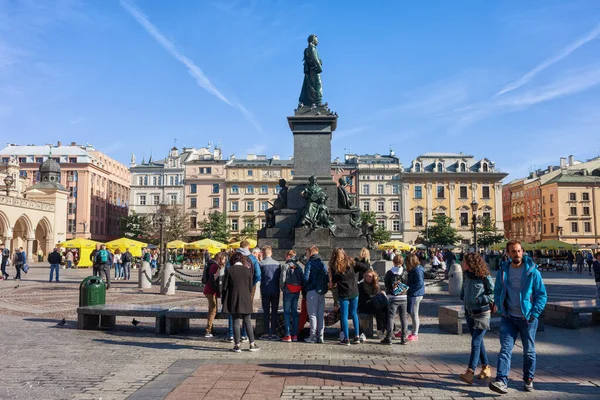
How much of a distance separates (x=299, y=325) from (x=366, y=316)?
126cm

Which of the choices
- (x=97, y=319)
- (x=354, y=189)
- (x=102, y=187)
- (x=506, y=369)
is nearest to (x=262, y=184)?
(x=354, y=189)

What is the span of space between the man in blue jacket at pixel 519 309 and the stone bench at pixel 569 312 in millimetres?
5774

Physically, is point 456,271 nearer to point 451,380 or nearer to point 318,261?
point 318,261

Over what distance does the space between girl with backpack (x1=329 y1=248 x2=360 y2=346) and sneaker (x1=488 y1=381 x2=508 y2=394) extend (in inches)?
138

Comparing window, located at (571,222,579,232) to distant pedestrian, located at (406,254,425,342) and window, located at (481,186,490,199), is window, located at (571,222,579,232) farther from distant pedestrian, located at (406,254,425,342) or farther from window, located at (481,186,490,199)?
distant pedestrian, located at (406,254,425,342)

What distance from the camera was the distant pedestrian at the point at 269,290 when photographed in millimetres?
9961

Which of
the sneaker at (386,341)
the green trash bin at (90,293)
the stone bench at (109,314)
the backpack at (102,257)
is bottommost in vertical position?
the sneaker at (386,341)

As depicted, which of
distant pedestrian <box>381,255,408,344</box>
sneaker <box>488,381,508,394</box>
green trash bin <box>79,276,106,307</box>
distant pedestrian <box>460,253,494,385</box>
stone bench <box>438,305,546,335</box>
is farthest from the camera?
green trash bin <box>79,276,106,307</box>

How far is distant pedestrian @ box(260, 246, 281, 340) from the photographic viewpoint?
9961 mm

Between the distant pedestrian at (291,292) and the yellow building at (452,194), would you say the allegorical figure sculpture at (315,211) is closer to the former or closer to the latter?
the distant pedestrian at (291,292)

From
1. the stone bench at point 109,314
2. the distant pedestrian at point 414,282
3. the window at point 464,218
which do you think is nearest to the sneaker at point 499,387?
the distant pedestrian at point 414,282

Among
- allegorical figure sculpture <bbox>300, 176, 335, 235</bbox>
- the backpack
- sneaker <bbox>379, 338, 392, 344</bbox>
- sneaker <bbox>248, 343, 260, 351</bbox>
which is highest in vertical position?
allegorical figure sculpture <bbox>300, 176, 335, 235</bbox>

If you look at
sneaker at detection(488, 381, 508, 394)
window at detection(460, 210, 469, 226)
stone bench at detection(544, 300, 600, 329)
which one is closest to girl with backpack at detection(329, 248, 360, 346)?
sneaker at detection(488, 381, 508, 394)

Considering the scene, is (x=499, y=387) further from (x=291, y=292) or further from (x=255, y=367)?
(x=291, y=292)
